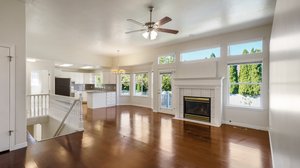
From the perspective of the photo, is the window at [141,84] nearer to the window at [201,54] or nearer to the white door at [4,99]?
the window at [201,54]

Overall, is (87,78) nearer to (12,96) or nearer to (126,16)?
(12,96)

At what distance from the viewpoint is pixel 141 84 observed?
9.31m

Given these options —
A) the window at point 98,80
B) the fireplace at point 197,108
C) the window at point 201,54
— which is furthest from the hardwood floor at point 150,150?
the window at point 98,80

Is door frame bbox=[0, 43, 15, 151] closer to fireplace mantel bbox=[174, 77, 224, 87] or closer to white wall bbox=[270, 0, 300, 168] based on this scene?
white wall bbox=[270, 0, 300, 168]

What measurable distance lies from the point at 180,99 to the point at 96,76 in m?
6.72

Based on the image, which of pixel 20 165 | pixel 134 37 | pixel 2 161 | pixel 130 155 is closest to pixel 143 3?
pixel 134 37

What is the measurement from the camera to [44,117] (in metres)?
5.97

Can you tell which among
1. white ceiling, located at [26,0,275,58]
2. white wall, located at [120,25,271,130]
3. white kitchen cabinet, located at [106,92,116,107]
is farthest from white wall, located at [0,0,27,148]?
white kitchen cabinet, located at [106,92,116,107]

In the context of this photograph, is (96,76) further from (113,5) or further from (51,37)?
(113,5)

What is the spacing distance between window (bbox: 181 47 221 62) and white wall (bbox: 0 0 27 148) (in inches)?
208

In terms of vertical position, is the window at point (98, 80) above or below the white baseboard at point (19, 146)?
above

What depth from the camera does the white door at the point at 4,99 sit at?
9.98ft

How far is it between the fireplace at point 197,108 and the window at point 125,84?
4.60 meters

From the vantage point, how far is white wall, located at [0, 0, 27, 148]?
3057 mm
